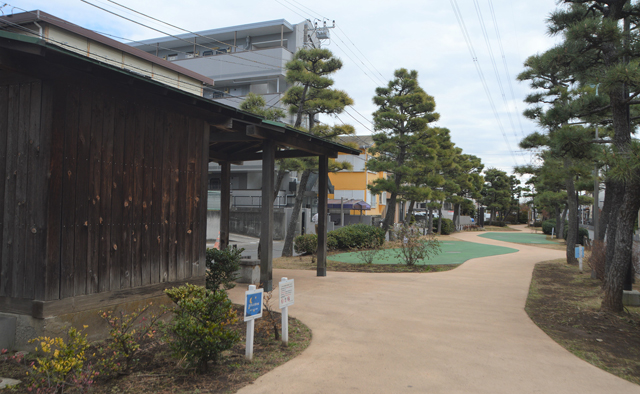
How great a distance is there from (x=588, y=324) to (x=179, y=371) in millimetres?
6534

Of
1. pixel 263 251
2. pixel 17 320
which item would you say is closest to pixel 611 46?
pixel 263 251

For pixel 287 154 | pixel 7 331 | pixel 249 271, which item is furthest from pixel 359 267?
pixel 7 331

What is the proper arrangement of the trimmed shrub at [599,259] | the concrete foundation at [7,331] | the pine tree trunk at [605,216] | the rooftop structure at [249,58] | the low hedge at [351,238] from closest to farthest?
1. the concrete foundation at [7,331]
2. the trimmed shrub at [599,259]
3. the pine tree trunk at [605,216]
4. the low hedge at [351,238]
5. the rooftop structure at [249,58]

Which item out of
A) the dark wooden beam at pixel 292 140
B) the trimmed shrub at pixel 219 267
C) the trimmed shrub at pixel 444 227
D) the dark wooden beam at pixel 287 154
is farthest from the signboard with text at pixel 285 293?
the trimmed shrub at pixel 444 227

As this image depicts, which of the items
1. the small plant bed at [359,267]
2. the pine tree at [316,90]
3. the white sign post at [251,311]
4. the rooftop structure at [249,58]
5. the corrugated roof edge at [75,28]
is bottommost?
the small plant bed at [359,267]

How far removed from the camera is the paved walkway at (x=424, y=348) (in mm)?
4457

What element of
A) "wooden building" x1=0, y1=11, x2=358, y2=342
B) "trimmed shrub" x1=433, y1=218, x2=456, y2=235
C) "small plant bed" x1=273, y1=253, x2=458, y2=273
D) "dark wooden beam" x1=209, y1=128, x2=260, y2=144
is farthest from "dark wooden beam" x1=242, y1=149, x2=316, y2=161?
"trimmed shrub" x1=433, y1=218, x2=456, y2=235

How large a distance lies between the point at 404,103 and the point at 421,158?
9.99 feet

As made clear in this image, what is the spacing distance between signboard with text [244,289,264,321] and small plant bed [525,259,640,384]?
13.6 feet

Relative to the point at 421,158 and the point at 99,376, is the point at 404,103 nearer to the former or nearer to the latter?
the point at 421,158

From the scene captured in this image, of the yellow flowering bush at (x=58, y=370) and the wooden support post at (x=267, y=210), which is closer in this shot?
the yellow flowering bush at (x=58, y=370)

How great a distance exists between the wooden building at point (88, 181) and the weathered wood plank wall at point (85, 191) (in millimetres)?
13

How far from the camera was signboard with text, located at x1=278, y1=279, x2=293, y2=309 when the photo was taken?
17.8 ft

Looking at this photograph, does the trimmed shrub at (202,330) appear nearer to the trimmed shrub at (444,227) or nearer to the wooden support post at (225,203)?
the wooden support post at (225,203)
